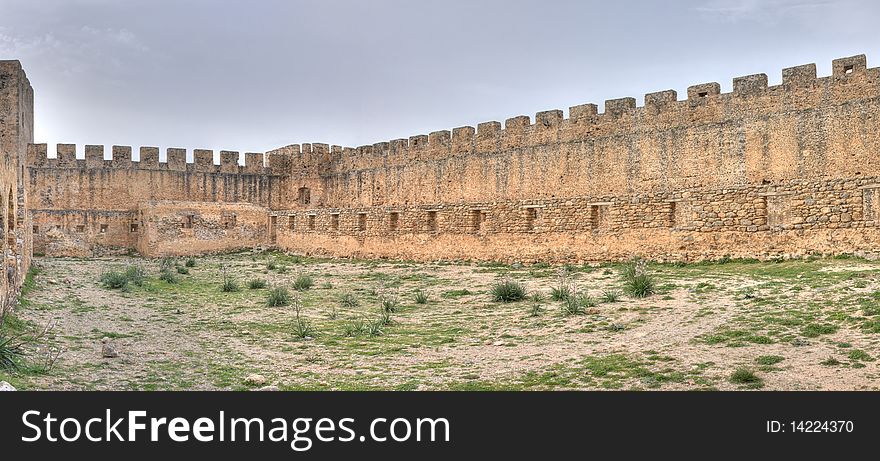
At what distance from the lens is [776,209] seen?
14.5 meters

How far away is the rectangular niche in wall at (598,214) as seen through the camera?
17.6m

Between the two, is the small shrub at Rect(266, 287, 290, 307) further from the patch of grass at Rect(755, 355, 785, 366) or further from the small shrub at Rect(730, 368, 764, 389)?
the small shrub at Rect(730, 368, 764, 389)

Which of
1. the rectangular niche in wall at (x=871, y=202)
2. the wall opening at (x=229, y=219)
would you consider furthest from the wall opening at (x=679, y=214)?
the wall opening at (x=229, y=219)

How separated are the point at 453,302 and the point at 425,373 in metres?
5.68

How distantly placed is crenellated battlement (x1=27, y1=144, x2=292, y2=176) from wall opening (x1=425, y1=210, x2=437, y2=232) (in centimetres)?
1011

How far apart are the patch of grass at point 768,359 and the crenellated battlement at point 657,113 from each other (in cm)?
867

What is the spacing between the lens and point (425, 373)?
751cm

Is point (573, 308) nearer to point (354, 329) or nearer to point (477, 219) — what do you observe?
point (354, 329)

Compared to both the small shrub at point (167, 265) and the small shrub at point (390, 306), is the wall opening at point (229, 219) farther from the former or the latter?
the small shrub at point (390, 306)

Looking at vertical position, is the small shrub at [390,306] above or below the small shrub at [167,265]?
below

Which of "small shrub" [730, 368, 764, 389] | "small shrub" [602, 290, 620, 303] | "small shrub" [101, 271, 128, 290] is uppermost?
"small shrub" [101, 271, 128, 290]

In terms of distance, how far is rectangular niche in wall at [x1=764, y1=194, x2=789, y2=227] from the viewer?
1434cm

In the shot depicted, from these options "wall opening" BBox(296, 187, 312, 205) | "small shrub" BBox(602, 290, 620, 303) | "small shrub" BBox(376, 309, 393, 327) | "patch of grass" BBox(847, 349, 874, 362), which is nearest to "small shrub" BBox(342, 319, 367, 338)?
"small shrub" BBox(376, 309, 393, 327)
